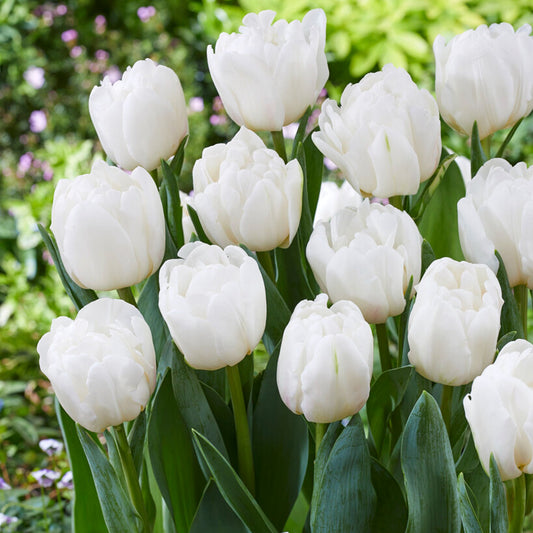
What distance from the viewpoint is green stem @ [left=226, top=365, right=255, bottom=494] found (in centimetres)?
59

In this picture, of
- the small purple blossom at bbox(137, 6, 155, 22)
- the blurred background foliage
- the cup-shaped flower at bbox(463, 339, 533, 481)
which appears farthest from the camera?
the small purple blossom at bbox(137, 6, 155, 22)

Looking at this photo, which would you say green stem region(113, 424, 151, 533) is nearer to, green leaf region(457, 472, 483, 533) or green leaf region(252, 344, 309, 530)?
green leaf region(252, 344, 309, 530)

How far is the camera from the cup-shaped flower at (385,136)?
0.60 meters

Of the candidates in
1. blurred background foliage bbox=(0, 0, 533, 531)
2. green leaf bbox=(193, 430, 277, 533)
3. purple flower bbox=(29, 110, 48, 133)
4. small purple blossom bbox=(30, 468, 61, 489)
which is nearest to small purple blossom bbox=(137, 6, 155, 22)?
blurred background foliage bbox=(0, 0, 533, 531)

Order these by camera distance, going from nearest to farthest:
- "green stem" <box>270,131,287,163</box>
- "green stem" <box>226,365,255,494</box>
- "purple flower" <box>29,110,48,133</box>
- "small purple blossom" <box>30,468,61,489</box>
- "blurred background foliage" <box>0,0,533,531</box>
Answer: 1. "green stem" <box>226,365,255,494</box>
2. "green stem" <box>270,131,287,163</box>
3. "small purple blossom" <box>30,468,61,489</box>
4. "blurred background foliage" <box>0,0,533,531</box>
5. "purple flower" <box>29,110,48,133</box>

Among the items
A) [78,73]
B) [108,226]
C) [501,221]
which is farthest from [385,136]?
[78,73]

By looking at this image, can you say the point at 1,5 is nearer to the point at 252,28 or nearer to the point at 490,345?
the point at 252,28

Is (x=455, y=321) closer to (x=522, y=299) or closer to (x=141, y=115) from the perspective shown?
(x=522, y=299)

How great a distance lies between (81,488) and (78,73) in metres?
3.13

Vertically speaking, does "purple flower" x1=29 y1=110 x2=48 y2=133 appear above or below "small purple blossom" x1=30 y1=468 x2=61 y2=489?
below

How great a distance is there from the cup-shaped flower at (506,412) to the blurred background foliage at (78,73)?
1.84m

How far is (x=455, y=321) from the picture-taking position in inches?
20.8

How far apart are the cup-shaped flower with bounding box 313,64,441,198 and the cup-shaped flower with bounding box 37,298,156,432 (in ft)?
0.65

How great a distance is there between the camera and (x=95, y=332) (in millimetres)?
561
